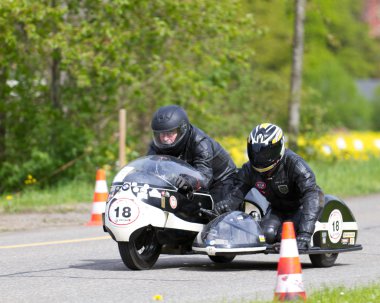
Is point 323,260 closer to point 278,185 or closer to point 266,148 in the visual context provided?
point 278,185

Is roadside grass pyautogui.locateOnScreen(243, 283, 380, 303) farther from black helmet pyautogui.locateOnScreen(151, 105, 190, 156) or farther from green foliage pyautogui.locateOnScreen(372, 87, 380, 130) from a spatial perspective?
green foliage pyautogui.locateOnScreen(372, 87, 380, 130)

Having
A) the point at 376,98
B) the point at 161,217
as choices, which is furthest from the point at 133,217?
the point at 376,98

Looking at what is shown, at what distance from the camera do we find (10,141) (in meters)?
23.7

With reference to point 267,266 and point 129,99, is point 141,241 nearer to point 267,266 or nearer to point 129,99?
point 267,266

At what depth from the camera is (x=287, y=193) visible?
11.3m

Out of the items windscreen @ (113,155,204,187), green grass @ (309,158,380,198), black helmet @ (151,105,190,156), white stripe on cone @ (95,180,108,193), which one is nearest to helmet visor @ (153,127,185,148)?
black helmet @ (151,105,190,156)

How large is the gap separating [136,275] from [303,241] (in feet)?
5.40

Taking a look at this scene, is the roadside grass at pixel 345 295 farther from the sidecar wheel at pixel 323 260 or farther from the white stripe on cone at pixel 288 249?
the sidecar wheel at pixel 323 260

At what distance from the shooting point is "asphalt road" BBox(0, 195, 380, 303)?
9.35 metres

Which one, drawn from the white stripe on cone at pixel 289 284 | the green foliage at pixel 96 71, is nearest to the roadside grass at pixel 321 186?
the green foliage at pixel 96 71

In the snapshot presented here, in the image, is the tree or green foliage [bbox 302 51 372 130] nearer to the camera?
the tree

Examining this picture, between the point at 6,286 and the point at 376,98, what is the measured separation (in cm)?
10913

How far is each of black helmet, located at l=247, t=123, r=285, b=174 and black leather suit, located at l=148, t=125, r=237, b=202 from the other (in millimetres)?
637

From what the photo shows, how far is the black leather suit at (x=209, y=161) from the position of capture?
→ 11641mm
